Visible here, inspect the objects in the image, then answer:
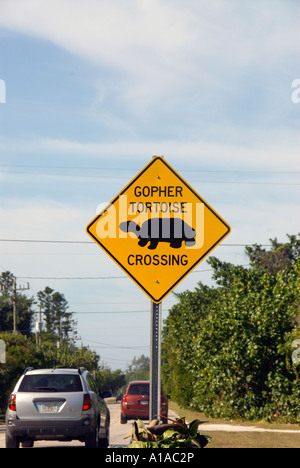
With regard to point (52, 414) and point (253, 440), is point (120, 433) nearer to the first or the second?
point (253, 440)

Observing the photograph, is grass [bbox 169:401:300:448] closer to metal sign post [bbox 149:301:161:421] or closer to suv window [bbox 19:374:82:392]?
suv window [bbox 19:374:82:392]

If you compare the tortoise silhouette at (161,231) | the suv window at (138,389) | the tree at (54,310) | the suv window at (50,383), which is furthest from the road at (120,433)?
the tree at (54,310)

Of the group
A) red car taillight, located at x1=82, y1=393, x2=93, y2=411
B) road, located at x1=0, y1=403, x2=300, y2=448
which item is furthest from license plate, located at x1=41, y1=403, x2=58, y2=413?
road, located at x1=0, y1=403, x2=300, y2=448

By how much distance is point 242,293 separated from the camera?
27656 mm

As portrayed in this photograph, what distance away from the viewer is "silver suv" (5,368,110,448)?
42.3 feet

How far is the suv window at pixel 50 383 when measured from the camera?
13.3 meters

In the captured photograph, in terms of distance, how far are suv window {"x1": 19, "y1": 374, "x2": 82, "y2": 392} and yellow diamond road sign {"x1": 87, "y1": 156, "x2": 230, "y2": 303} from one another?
23.1 ft

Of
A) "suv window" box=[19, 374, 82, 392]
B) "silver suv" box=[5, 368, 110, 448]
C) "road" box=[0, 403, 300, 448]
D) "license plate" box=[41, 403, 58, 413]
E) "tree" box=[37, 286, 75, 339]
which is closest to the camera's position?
"silver suv" box=[5, 368, 110, 448]

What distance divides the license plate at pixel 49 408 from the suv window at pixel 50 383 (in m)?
0.30

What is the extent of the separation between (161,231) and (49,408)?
7369 mm

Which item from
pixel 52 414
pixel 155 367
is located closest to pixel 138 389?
pixel 52 414

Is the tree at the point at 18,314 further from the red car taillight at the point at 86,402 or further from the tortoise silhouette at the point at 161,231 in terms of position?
the tortoise silhouette at the point at 161,231
